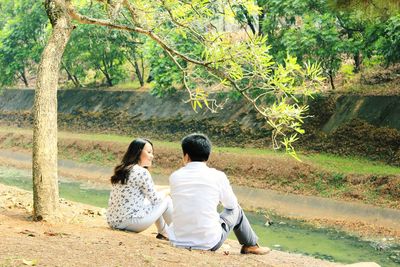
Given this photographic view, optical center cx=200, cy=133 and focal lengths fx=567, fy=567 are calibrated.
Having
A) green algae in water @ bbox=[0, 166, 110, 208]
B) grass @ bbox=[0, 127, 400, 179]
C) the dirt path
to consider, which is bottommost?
green algae in water @ bbox=[0, 166, 110, 208]

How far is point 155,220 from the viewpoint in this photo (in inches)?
238

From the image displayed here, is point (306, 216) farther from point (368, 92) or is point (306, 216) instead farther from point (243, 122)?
point (243, 122)

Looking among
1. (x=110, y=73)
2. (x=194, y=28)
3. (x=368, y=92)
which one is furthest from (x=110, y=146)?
(x=194, y=28)

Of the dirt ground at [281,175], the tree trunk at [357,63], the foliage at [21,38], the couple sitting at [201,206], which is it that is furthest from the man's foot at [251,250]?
the foliage at [21,38]

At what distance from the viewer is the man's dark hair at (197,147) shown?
511cm

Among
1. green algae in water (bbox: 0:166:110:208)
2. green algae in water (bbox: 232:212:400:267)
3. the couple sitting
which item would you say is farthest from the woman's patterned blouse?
green algae in water (bbox: 0:166:110:208)

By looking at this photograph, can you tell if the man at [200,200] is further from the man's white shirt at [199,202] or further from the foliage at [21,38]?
the foliage at [21,38]

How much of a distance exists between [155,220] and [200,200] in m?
1.12

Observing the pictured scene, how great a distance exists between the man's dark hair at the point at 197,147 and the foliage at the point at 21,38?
21305 millimetres

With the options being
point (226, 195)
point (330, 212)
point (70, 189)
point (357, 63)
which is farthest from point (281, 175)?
point (226, 195)

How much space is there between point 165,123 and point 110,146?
8.87ft

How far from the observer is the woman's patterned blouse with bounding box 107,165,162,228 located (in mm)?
5957

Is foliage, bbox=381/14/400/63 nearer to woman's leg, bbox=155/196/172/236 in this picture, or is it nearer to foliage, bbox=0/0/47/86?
woman's leg, bbox=155/196/172/236

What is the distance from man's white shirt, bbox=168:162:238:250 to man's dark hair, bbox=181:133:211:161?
7cm
